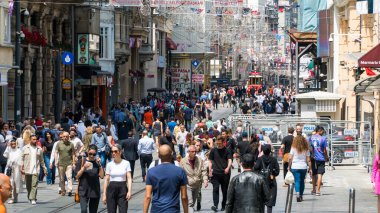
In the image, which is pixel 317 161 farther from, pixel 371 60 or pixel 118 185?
pixel 118 185

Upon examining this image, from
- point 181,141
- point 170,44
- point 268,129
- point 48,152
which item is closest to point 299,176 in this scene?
point 48,152

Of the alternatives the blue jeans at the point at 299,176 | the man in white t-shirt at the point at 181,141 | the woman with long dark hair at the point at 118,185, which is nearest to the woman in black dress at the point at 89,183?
the woman with long dark hair at the point at 118,185

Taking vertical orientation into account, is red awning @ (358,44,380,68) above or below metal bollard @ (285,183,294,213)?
above

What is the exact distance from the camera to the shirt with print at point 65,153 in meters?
26.8

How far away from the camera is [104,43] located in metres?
69.2

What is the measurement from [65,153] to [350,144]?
1152 centimetres

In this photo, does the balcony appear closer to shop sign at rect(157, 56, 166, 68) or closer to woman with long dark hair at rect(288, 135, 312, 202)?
shop sign at rect(157, 56, 166, 68)

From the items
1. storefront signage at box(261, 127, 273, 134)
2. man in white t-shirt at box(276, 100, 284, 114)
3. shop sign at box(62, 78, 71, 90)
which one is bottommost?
storefront signage at box(261, 127, 273, 134)

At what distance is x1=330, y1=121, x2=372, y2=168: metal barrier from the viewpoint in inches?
1387

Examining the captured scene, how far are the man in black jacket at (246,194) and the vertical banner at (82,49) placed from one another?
47.0 meters

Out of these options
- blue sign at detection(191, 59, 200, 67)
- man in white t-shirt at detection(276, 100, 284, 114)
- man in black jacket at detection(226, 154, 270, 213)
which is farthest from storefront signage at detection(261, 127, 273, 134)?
blue sign at detection(191, 59, 200, 67)

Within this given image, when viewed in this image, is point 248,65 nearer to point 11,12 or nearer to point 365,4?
point 11,12

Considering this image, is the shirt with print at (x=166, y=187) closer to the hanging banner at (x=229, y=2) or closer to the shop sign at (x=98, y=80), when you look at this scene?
the hanging banner at (x=229, y=2)

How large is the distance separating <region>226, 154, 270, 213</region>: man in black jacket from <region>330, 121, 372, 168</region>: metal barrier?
68.7ft
